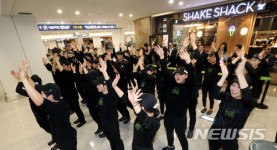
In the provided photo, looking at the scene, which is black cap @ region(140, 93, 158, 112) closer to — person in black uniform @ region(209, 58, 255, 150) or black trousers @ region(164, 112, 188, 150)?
black trousers @ region(164, 112, 188, 150)

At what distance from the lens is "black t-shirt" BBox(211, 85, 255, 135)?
1.70 metres

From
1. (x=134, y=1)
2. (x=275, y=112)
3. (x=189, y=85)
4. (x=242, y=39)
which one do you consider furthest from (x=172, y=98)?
(x=242, y=39)

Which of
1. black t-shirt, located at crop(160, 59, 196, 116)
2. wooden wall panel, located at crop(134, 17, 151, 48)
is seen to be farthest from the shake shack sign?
black t-shirt, located at crop(160, 59, 196, 116)

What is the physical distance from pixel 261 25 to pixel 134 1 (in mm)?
6281

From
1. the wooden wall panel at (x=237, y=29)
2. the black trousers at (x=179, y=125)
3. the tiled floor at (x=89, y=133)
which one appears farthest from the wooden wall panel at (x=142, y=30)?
the black trousers at (x=179, y=125)

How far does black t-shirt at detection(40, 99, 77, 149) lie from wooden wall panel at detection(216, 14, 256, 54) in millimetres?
8023

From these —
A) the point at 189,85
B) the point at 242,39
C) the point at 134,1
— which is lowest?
the point at 189,85

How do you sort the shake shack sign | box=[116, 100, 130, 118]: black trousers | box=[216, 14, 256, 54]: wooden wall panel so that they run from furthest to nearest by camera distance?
box=[216, 14, 256, 54]: wooden wall panel, the shake shack sign, box=[116, 100, 130, 118]: black trousers

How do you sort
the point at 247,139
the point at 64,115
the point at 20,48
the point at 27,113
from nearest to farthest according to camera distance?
the point at 64,115 < the point at 247,139 < the point at 27,113 < the point at 20,48

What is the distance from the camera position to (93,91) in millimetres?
3062

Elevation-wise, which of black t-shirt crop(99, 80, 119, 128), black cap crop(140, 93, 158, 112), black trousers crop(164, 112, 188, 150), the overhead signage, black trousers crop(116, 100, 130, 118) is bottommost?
black trousers crop(116, 100, 130, 118)

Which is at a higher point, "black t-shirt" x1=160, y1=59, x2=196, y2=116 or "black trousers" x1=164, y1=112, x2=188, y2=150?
"black t-shirt" x1=160, y1=59, x2=196, y2=116

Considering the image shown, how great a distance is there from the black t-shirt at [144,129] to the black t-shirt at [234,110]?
1.05 meters

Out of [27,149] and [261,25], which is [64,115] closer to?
[27,149]
